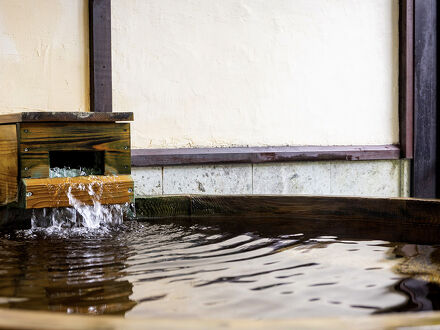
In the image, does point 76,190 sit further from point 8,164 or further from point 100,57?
point 100,57

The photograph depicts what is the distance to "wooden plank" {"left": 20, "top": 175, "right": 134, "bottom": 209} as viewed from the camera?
286 cm

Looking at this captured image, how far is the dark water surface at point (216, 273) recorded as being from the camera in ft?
4.83

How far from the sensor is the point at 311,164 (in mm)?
5238

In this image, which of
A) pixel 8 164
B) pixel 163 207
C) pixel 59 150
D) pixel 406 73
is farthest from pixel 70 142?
pixel 406 73

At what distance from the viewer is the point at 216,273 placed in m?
1.86

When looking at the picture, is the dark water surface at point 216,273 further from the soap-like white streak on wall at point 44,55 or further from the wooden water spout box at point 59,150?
the soap-like white streak on wall at point 44,55

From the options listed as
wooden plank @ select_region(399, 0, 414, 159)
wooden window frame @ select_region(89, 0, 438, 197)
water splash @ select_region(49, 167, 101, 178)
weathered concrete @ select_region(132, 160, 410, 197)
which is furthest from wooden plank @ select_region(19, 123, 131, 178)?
wooden plank @ select_region(399, 0, 414, 159)

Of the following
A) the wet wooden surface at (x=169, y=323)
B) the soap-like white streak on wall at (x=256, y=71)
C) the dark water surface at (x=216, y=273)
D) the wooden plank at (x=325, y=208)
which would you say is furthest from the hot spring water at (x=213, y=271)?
the soap-like white streak on wall at (x=256, y=71)

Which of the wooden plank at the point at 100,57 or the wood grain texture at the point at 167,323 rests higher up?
the wooden plank at the point at 100,57

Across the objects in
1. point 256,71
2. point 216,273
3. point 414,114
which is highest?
point 256,71

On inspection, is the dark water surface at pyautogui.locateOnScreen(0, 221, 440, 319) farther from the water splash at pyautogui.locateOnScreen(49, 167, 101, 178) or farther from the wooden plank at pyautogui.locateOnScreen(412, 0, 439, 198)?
the wooden plank at pyautogui.locateOnScreen(412, 0, 439, 198)

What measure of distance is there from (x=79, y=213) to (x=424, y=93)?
13.0 ft

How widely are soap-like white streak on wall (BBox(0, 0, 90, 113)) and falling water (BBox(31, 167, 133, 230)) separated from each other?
1.21 metres

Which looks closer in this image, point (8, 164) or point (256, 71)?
point (8, 164)
